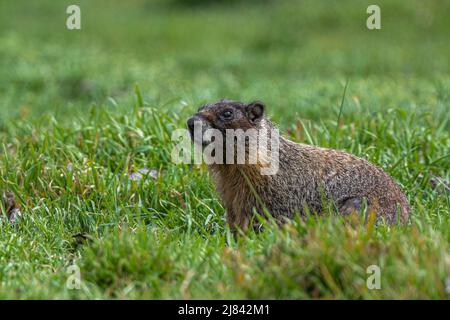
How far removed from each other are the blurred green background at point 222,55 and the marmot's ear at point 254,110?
2.04m

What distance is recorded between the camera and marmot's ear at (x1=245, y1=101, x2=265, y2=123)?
483 cm

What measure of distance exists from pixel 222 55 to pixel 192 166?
6551mm

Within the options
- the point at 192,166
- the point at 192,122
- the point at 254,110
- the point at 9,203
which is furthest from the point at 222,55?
the point at 192,122

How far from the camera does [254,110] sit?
4.85 m

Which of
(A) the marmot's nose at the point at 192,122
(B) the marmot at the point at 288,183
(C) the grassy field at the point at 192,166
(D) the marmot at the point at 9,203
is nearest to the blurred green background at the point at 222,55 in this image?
(C) the grassy field at the point at 192,166

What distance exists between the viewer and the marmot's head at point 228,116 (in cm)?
468

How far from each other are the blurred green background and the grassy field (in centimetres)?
5

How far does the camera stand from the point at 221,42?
1366 cm

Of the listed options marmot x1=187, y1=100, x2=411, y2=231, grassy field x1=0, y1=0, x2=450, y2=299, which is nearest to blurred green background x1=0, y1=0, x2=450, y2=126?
grassy field x1=0, y1=0, x2=450, y2=299

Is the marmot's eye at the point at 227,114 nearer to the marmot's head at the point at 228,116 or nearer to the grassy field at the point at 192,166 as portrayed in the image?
the marmot's head at the point at 228,116

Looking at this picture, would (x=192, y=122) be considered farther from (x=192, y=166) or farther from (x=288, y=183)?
(x=192, y=166)

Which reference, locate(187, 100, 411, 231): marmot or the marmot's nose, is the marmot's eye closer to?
locate(187, 100, 411, 231): marmot

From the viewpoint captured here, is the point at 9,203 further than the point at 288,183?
Yes

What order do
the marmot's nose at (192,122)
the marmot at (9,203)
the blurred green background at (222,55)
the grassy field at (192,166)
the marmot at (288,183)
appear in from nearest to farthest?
the grassy field at (192,166) → the marmot's nose at (192,122) → the marmot at (288,183) → the marmot at (9,203) → the blurred green background at (222,55)
